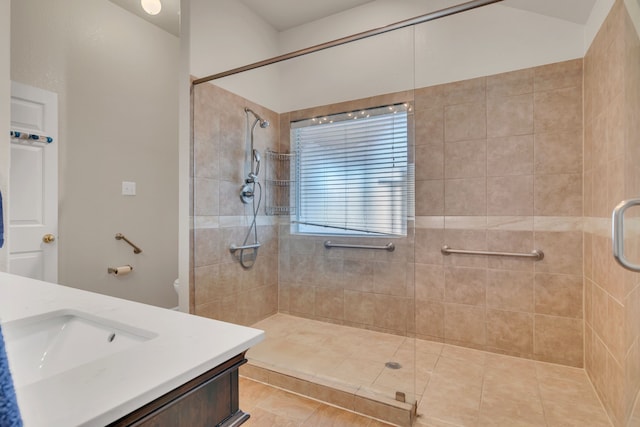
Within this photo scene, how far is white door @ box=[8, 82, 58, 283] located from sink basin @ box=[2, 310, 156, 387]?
1116 millimetres

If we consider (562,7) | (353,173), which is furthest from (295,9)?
(562,7)

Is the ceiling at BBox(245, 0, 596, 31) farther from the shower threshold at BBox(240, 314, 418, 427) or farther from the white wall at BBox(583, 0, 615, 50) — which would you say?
the shower threshold at BBox(240, 314, 418, 427)

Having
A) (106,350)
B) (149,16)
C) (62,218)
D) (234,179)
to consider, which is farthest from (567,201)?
(149,16)

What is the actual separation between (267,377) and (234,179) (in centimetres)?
147

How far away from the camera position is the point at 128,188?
2539 millimetres

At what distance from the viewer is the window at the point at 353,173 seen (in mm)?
2490

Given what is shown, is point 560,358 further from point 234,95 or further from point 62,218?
point 62,218

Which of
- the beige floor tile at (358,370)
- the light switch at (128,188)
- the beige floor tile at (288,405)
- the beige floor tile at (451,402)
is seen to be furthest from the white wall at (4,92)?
the beige floor tile at (451,402)

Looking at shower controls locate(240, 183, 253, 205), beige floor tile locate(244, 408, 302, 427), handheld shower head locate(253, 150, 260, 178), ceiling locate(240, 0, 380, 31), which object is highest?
ceiling locate(240, 0, 380, 31)

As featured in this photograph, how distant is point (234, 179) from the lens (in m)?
2.58

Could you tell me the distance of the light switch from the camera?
98.1 inches

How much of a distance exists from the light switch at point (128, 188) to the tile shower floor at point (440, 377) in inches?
61.7

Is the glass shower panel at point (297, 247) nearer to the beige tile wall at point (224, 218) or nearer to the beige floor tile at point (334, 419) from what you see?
the beige tile wall at point (224, 218)

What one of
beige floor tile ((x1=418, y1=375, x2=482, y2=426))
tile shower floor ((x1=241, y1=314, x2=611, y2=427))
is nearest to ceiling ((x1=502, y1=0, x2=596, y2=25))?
tile shower floor ((x1=241, y1=314, x2=611, y2=427))
